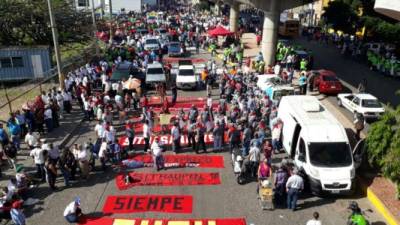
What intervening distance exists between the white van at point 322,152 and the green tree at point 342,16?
33542 millimetres

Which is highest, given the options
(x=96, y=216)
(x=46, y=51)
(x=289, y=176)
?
(x=46, y=51)

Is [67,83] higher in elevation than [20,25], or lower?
lower

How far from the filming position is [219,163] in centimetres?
1805

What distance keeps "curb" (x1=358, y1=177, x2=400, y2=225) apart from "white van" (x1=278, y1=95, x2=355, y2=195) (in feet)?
2.29

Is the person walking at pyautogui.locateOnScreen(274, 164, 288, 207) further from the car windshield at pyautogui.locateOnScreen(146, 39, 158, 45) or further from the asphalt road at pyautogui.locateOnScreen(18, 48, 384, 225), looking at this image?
the car windshield at pyautogui.locateOnScreen(146, 39, 158, 45)

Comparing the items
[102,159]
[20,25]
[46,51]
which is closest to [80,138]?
[102,159]

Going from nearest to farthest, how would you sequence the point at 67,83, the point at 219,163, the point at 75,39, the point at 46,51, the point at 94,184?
the point at 94,184, the point at 219,163, the point at 67,83, the point at 46,51, the point at 75,39

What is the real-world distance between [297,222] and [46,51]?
26.5 meters

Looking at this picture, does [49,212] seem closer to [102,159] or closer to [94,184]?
[94,184]

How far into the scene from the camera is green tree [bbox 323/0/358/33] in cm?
4661

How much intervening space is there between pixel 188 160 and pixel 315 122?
583 cm

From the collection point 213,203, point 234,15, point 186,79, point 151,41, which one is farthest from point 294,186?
point 234,15

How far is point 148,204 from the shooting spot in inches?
577

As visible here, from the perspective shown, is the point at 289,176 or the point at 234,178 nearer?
the point at 289,176
